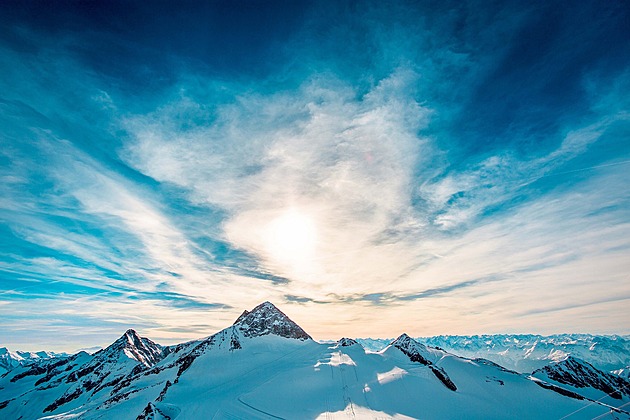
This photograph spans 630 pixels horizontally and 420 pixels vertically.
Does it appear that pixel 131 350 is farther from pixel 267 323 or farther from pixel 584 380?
pixel 584 380

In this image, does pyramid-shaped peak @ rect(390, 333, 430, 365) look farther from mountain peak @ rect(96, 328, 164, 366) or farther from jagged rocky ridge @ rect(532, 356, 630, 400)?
mountain peak @ rect(96, 328, 164, 366)

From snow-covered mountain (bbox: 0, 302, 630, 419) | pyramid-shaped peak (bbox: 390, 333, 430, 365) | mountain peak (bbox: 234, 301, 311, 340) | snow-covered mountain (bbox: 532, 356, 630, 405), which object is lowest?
snow-covered mountain (bbox: 532, 356, 630, 405)

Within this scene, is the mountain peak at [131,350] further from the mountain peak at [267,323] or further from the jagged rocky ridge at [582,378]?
the jagged rocky ridge at [582,378]

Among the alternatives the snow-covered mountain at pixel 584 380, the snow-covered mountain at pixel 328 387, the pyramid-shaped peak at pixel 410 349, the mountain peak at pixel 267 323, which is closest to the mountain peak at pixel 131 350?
the snow-covered mountain at pixel 328 387

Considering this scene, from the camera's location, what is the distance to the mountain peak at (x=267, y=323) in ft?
368

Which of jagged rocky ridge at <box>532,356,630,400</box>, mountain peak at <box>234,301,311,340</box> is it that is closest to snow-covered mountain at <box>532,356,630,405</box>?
jagged rocky ridge at <box>532,356,630,400</box>

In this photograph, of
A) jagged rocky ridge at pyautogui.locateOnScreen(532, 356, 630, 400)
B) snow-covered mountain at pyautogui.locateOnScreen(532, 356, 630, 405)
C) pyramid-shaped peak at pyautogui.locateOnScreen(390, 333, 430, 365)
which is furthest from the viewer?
jagged rocky ridge at pyautogui.locateOnScreen(532, 356, 630, 400)

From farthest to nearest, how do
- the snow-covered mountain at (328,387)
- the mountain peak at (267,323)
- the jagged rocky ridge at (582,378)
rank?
the jagged rocky ridge at (582,378), the mountain peak at (267,323), the snow-covered mountain at (328,387)

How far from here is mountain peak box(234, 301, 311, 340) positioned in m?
112

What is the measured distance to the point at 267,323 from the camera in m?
118

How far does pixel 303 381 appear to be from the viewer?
63.1 m

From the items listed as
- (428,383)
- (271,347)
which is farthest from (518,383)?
(271,347)

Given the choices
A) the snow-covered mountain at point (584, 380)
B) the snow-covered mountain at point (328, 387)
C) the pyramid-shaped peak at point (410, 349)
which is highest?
the pyramid-shaped peak at point (410, 349)

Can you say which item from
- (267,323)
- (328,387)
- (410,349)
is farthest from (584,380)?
(267,323)
